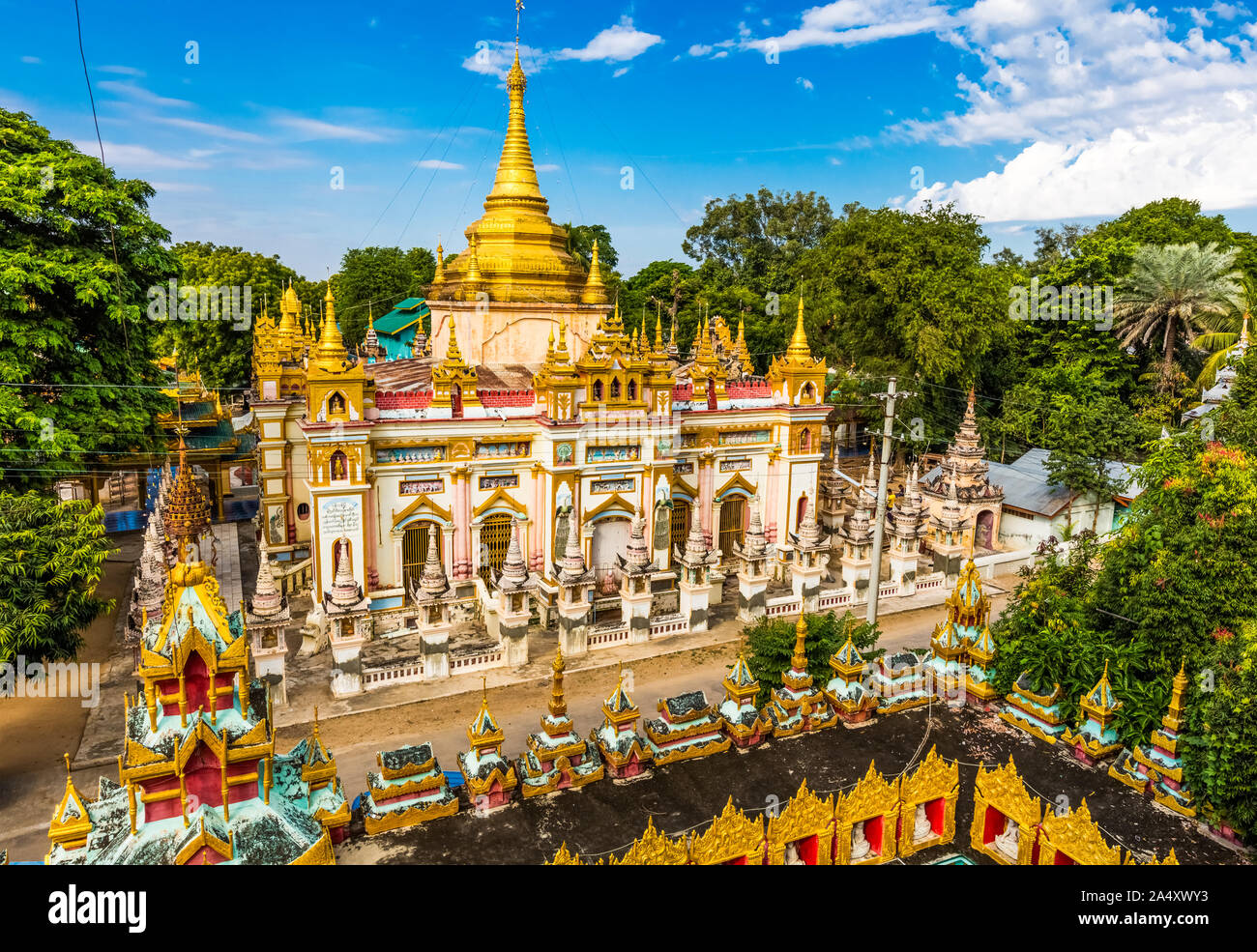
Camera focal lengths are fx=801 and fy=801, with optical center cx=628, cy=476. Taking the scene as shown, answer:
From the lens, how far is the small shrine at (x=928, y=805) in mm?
8070

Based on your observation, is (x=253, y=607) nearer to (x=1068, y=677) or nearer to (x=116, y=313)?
(x=116, y=313)

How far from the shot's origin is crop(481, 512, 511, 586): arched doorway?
73.9 ft

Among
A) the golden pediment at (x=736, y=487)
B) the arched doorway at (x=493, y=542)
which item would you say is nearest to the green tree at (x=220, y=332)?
the arched doorway at (x=493, y=542)

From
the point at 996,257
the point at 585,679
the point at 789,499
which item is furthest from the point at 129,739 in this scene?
the point at 996,257

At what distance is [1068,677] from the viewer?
10.6m

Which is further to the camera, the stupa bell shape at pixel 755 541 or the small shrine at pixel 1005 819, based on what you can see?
the stupa bell shape at pixel 755 541

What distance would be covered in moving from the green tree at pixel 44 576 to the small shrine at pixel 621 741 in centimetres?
987

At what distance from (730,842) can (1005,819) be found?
3020mm

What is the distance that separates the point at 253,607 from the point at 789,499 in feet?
53.5

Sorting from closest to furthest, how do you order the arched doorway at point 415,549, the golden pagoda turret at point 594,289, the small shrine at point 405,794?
1. the small shrine at point 405,794
2. the arched doorway at point 415,549
3. the golden pagoda turret at point 594,289

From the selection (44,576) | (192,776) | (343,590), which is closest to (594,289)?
(343,590)

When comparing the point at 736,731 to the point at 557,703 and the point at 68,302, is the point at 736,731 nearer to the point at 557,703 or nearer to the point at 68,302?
the point at 557,703

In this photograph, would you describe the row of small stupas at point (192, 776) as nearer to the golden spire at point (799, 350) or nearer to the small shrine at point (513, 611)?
the small shrine at point (513, 611)
